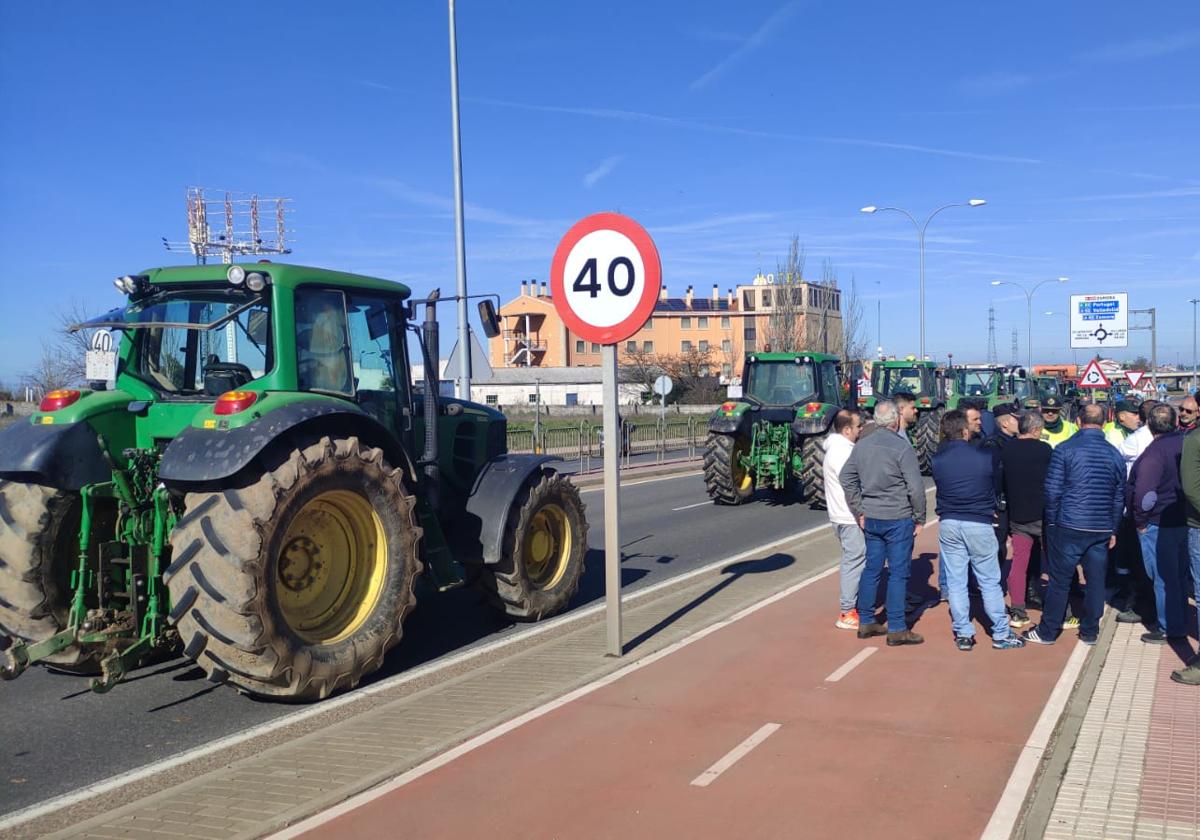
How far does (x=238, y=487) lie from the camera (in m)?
6.09

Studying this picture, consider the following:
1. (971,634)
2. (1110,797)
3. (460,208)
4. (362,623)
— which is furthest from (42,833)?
(460,208)

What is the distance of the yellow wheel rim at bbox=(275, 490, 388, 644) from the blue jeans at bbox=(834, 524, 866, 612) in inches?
143

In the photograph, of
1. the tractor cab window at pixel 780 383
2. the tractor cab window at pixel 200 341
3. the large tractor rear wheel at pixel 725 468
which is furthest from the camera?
the tractor cab window at pixel 780 383

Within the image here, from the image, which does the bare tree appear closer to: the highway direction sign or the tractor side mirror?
the highway direction sign

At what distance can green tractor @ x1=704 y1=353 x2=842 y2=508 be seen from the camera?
17.4 meters

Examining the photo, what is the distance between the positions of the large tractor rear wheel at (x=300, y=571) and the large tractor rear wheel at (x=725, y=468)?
437 inches

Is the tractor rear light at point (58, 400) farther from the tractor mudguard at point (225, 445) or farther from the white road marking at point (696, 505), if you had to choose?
the white road marking at point (696, 505)

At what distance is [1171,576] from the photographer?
7.54m

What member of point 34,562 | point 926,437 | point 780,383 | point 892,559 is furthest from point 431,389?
point 926,437

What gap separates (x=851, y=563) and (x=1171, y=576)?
2.22m

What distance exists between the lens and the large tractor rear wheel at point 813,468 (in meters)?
17.1

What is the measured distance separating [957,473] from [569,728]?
140 inches

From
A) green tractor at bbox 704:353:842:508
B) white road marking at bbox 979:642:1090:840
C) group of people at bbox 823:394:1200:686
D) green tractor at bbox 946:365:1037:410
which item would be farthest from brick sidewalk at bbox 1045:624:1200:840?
green tractor at bbox 946:365:1037:410

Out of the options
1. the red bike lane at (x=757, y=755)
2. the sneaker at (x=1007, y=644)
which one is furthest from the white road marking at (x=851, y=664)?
the sneaker at (x=1007, y=644)
